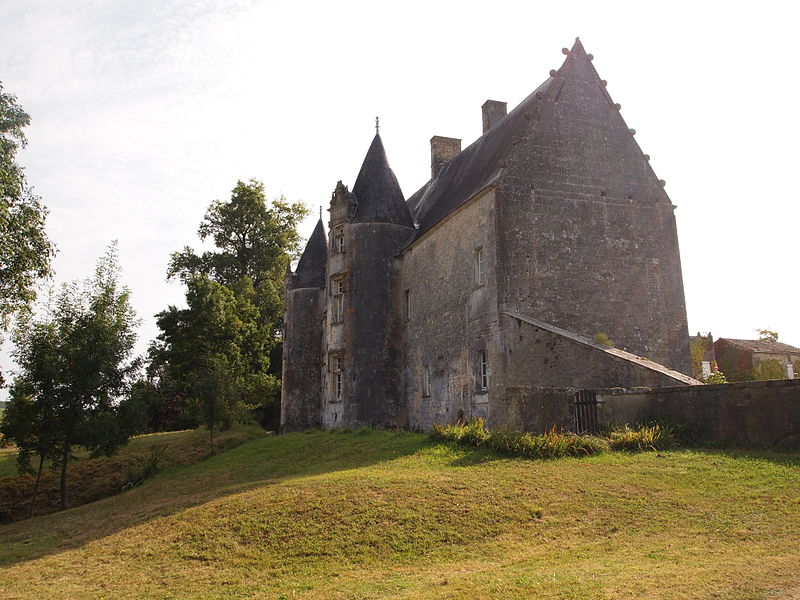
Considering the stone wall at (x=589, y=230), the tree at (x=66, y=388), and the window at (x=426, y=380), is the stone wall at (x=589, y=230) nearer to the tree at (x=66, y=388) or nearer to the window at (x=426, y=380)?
the window at (x=426, y=380)

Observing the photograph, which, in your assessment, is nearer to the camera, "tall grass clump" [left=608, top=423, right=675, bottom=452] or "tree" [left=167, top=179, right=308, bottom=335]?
"tall grass clump" [left=608, top=423, right=675, bottom=452]

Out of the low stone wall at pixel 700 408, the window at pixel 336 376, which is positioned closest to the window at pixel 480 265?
the low stone wall at pixel 700 408

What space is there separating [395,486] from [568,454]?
3.85 meters

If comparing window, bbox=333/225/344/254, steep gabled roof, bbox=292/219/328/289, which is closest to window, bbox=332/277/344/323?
window, bbox=333/225/344/254

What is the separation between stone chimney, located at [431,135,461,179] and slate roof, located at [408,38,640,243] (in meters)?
1.67

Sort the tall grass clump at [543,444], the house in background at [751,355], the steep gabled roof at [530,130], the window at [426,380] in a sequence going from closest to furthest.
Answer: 1. the tall grass clump at [543,444]
2. the steep gabled roof at [530,130]
3. the window at [426,380]
4. the house in background at [751,355]

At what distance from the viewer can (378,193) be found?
2744 cm

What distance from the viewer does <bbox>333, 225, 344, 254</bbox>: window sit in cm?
2780

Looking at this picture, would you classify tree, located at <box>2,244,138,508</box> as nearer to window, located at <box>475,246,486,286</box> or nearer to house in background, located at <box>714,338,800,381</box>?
window, located at <box>475,246,486,286</box>

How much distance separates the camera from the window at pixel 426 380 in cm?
2398

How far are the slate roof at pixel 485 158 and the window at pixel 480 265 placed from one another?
1.91m

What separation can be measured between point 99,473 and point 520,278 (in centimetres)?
1774

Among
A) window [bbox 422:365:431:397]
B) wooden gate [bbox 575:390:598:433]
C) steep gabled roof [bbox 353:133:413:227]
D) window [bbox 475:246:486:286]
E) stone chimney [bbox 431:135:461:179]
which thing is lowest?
wooden gate [bbox 575:390:598:433]

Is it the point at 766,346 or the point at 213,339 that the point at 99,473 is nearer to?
the point at 213,339
